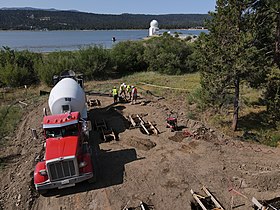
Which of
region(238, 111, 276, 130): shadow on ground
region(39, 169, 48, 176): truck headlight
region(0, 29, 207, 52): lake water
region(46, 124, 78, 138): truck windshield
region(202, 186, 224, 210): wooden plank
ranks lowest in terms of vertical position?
region(238, 111, 276, 130): shadow on ground

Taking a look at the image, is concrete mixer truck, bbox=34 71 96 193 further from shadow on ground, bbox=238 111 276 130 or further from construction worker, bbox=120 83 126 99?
shadow on ground, bbox=238 111 276 130

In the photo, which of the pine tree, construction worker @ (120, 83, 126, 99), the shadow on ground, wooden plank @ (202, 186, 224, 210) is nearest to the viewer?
wooden plank @ (202, 186, 224, 210)

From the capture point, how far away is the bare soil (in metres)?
10.5

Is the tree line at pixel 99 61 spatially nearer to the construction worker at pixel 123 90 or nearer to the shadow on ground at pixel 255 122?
the construction worker at pixel 123 90

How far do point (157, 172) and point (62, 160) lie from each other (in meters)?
4.33

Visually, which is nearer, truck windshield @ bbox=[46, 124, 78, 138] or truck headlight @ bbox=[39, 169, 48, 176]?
truck headlight @ bbox=[39, 169, 48, 176]

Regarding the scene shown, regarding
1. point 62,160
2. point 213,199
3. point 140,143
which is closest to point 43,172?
point 62,160

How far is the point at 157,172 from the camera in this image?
40.6 ft

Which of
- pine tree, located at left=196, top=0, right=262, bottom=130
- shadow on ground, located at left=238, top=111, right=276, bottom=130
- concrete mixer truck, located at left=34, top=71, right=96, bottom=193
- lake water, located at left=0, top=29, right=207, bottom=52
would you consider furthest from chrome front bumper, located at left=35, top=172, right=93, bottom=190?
lake water, located at left=0, top=29, right=207, bottom=52

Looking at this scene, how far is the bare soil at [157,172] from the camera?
10.5 meters

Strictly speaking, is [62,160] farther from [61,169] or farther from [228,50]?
[228,50]

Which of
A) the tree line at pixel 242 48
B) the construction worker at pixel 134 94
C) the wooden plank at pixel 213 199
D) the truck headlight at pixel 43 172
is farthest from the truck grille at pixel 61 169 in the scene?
the construction worker at pixel 134 94

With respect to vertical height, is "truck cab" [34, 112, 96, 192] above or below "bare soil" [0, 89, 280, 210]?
above

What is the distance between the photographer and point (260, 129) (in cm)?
1900
